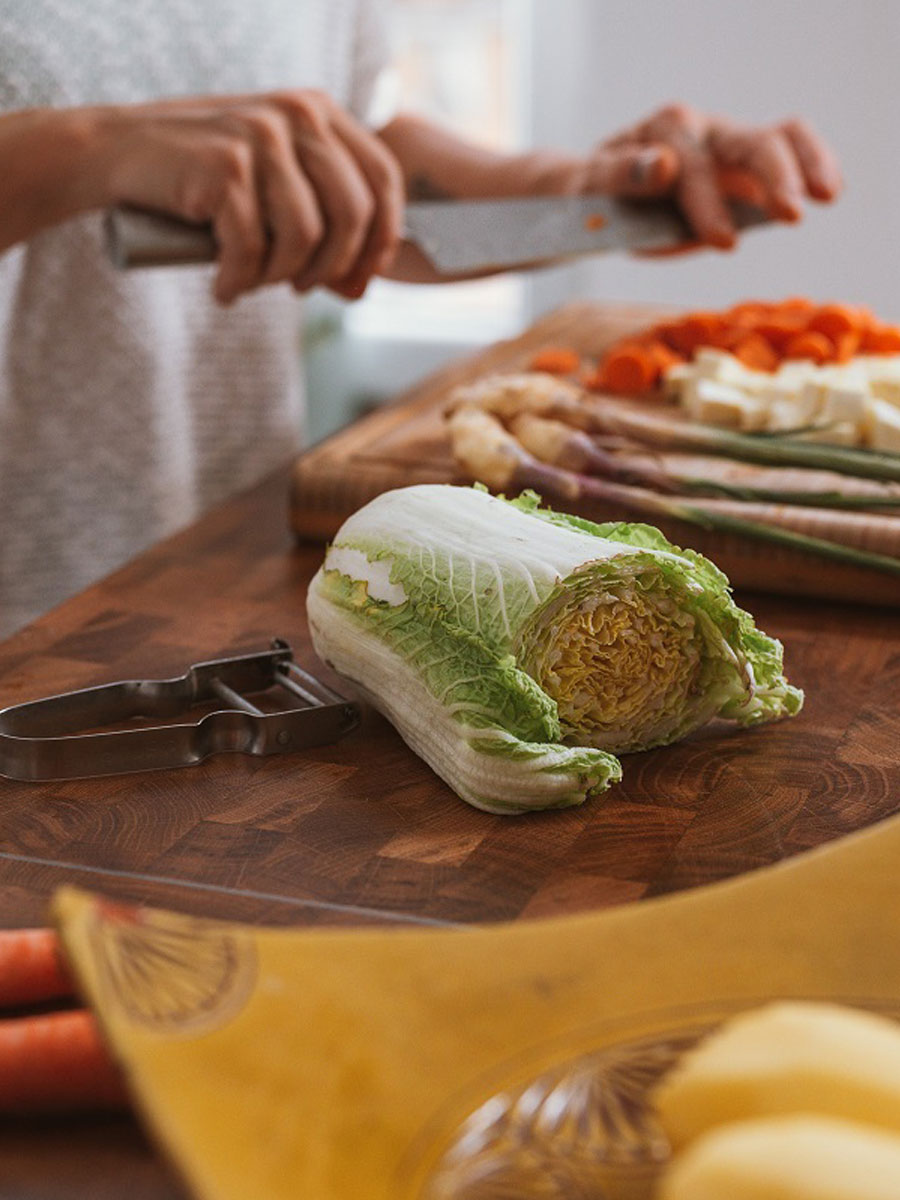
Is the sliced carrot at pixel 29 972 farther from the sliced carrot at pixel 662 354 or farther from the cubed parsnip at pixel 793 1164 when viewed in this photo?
the sliced carrot at pixel 662 354

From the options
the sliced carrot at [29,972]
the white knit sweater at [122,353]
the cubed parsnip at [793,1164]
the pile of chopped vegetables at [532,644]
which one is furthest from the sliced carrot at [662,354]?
the cubed parsnip at [793,1164]

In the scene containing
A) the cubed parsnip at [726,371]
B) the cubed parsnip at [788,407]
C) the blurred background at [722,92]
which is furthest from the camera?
the blurred background at [722,92]

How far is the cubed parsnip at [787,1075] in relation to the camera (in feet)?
1.94

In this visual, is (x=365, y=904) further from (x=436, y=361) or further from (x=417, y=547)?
(x=436, y=361)

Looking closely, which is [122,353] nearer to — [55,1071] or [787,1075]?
[55,1071]

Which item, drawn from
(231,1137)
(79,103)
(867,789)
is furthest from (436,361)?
(231,1137)

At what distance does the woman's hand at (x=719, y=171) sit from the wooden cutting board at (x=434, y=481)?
28 cm

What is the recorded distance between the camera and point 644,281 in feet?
14.7

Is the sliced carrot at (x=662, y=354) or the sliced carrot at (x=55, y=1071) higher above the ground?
the sliced carrot at (x=662, y=354)

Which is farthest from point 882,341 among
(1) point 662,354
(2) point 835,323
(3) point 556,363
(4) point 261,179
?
(4) point 261,179

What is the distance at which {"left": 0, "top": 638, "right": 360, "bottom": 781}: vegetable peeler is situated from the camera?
112cm

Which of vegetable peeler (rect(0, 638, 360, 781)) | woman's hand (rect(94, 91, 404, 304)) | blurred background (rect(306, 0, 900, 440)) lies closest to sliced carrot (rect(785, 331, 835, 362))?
woman's hand (rect(94, 91, 404, 304))

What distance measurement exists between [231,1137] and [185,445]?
2.01 metres

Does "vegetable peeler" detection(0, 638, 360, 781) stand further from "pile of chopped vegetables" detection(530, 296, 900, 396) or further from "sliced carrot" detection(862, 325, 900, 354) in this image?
"sliced carrot" detection(862, 325, 900, 354)
